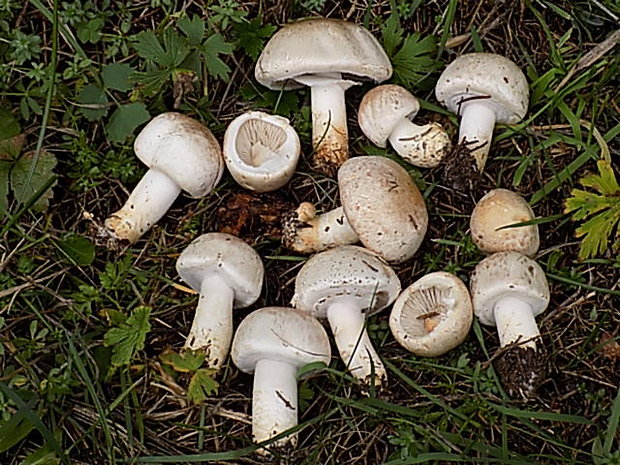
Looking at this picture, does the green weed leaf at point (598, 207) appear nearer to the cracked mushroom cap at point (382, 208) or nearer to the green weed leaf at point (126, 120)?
the cracked mushroom cap at point (382, 208)

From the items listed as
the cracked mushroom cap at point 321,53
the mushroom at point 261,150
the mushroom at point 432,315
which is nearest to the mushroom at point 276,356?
the mushroom at point 432,315

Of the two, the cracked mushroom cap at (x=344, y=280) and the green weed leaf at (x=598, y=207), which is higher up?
the green weed leaf at (x=598, y=207)

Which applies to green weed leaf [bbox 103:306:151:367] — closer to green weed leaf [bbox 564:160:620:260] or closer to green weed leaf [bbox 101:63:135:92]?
green weed leaf [bbox 101:63:135:92]

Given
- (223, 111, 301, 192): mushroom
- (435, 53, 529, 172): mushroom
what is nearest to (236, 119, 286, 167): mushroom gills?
(223, 111, 301, 192): mushroom

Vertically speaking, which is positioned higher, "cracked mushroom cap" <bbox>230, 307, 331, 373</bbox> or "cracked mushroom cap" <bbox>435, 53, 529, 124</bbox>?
"cracked mushroom cap" <bbox>435, 53, 529, 124</bbox>

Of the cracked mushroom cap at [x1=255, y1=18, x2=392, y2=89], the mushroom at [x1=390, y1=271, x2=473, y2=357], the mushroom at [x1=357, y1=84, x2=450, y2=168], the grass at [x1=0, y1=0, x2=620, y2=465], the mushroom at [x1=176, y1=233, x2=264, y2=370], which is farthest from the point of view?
the mushroom at [x1=357, y1=84, x2=450, y2=168]

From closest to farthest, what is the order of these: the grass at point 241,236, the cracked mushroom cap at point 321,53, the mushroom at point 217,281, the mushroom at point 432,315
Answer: the grass at point 241,236 < the mushroom at point 432,315 < the mushroom at point 217,281 < the cracked mushroom cap at point 321,53

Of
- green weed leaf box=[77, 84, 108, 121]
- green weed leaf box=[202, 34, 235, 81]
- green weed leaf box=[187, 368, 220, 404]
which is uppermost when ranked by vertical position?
green weed leaf box=[202, 34, 235, 81]
